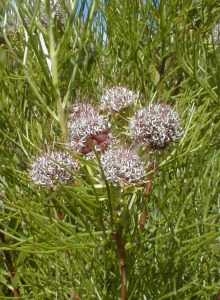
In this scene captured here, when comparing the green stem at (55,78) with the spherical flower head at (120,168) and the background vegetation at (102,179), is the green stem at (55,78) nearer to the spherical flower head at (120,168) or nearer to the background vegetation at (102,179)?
the background vegetation at (102,179)

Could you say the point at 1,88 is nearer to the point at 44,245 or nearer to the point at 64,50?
the point at 64,50

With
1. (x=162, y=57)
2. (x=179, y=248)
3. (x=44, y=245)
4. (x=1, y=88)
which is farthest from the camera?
(x=162, y=57)

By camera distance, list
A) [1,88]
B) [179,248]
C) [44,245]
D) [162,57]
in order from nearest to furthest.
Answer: [44,245] → [179,248] → [1,88] → [162,57]

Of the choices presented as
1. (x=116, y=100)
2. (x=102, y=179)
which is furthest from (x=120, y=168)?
(x=116, y=100)

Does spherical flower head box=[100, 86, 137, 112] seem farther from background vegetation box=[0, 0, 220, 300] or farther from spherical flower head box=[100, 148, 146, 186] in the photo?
spherical flower head box=[100, 148, 146, 186]

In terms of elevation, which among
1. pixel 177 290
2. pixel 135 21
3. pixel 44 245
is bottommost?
pixel 177 290

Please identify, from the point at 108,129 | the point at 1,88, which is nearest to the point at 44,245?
the point at 108,129

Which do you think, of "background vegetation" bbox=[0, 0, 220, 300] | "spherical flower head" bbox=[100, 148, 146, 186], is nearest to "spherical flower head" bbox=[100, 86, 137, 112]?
"background vegetation" bbox=[0, 0, 220, 300]
